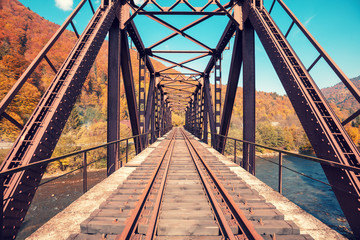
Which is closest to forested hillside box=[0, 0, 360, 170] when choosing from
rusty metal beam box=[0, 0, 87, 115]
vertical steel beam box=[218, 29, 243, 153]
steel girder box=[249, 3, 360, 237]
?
vertical steel beam box=[218, 29, 243, 153]

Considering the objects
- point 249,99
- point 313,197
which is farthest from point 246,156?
point 313,197

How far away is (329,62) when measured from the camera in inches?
140

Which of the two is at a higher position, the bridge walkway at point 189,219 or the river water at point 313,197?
the bridge walkway at point 189,219

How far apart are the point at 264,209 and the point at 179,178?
263 centimetres

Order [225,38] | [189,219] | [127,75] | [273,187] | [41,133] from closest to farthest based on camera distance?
[41,133] < [189,219] < [127,75] < [225,38] < [273,187]

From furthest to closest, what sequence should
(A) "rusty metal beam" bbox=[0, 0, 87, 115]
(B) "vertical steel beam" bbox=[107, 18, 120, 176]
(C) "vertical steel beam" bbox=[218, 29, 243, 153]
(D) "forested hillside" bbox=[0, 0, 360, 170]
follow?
(D) "forested hillside" bbox=[0, 0, 360, 170], (C) "vertical steel beam" bbox=[218, 29, 243, 153], (B) "vertical steel beam" bbox=[107, 18, 120, 176], (A) "rusty metal beam" bbox=[0, 0, 87, 115]

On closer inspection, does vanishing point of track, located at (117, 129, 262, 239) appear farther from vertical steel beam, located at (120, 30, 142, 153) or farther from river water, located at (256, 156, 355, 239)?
river water, located at (256, 156, 355, 239)

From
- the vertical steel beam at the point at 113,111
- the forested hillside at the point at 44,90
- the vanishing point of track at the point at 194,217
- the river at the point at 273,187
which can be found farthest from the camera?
the forested hillside at the point at 44,90

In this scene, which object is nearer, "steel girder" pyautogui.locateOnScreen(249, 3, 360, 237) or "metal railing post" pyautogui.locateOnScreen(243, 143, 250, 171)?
"steel girder" pyautogui.locateOnScreen(249, 3, 360, 237)

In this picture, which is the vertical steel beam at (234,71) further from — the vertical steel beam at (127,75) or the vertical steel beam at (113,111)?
the vertical steel beam at (113,111)

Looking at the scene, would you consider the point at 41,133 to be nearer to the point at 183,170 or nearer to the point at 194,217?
the point at 194,217

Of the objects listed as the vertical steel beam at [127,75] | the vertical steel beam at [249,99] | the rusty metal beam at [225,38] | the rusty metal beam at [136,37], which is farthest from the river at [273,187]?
the rusty metal beam at [136,37]

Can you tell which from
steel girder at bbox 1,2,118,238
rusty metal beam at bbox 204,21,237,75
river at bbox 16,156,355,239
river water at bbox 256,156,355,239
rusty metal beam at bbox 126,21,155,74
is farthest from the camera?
river water at bbox 256,156,355,239

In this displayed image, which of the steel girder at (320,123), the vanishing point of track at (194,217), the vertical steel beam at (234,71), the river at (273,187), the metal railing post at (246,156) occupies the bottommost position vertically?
the river at (273,187)
